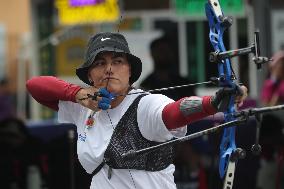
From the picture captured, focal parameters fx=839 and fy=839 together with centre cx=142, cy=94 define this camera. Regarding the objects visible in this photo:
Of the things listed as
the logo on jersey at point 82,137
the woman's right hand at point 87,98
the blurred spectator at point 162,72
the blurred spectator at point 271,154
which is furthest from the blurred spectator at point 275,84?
the logo on jersey at point 82,137

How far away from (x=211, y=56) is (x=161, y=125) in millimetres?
365

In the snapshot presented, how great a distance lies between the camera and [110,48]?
373 cm

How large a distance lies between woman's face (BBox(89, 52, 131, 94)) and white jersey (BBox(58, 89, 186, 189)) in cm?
8

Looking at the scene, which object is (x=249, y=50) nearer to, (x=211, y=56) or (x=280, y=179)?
(x=211, y=56)

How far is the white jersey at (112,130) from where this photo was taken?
359cm

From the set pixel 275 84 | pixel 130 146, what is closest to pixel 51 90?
pixel 130 146

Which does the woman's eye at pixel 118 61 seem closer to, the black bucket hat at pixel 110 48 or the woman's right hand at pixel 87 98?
the black bucket hat at pixel 110 48

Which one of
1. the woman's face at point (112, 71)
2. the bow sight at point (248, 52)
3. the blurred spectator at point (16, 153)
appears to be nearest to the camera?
the bow sight at point (248, 52)

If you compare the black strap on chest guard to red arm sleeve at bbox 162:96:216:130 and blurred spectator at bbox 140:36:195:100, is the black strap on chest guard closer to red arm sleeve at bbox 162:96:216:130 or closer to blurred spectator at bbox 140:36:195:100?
red arm sleeve at bbox 162:96:216:130

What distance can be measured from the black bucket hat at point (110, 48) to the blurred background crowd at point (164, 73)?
Result: 0.74 feet

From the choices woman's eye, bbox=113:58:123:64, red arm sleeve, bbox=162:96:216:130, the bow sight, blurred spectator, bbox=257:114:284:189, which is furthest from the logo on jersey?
blurred spectator, bbox=257:114:284:189

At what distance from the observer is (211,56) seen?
3.42 m

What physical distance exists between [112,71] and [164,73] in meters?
3.30

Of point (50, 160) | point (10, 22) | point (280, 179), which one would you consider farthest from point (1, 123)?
point (10, 22)
